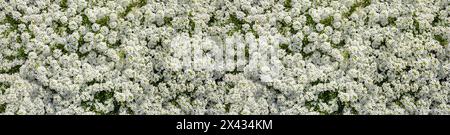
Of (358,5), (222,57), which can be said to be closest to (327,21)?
(358,5)

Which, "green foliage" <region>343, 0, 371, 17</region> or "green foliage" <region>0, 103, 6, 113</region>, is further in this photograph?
"green foliage" <region>343, 0, 371, 17</region>

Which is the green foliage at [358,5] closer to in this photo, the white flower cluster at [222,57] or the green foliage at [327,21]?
the white flower cluster at [222,57]

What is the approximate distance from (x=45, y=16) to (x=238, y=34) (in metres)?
2.49

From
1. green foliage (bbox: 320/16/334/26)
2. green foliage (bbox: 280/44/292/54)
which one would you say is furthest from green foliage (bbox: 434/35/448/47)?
green foliage (bbox: 280/44/292/54)

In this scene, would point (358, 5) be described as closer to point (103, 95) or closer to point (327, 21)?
point (327, 21)

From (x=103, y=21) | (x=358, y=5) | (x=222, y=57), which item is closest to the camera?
(x=222, y=57)

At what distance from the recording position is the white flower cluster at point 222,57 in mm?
7891

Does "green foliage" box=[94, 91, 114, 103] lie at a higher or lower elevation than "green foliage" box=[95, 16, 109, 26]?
lower

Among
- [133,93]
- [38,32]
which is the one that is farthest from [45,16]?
[133,93]

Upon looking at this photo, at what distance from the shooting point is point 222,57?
809cm

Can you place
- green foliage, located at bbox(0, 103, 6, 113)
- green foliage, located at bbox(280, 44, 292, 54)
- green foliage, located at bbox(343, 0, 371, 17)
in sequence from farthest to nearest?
1. green foliage, located at bbox(343, 0, 371, 17)
2. green foliage, located at bbox(280, 44, 292, 54)
3. green foliage, located at bbox(0, 103, 6, 113)

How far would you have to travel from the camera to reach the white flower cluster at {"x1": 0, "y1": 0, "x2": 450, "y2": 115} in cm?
789

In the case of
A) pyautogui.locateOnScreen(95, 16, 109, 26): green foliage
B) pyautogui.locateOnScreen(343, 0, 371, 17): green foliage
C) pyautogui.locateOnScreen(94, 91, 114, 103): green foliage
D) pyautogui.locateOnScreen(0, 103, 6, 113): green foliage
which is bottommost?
pyautogui.locateOnScreen(0, 103, 6, 113): green foliage

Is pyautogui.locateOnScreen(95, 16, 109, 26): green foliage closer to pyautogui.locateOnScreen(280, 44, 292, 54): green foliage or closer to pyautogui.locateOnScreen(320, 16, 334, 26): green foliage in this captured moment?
pyautogui.locateOnScreen(280, 44, 292, 54): green foliage
